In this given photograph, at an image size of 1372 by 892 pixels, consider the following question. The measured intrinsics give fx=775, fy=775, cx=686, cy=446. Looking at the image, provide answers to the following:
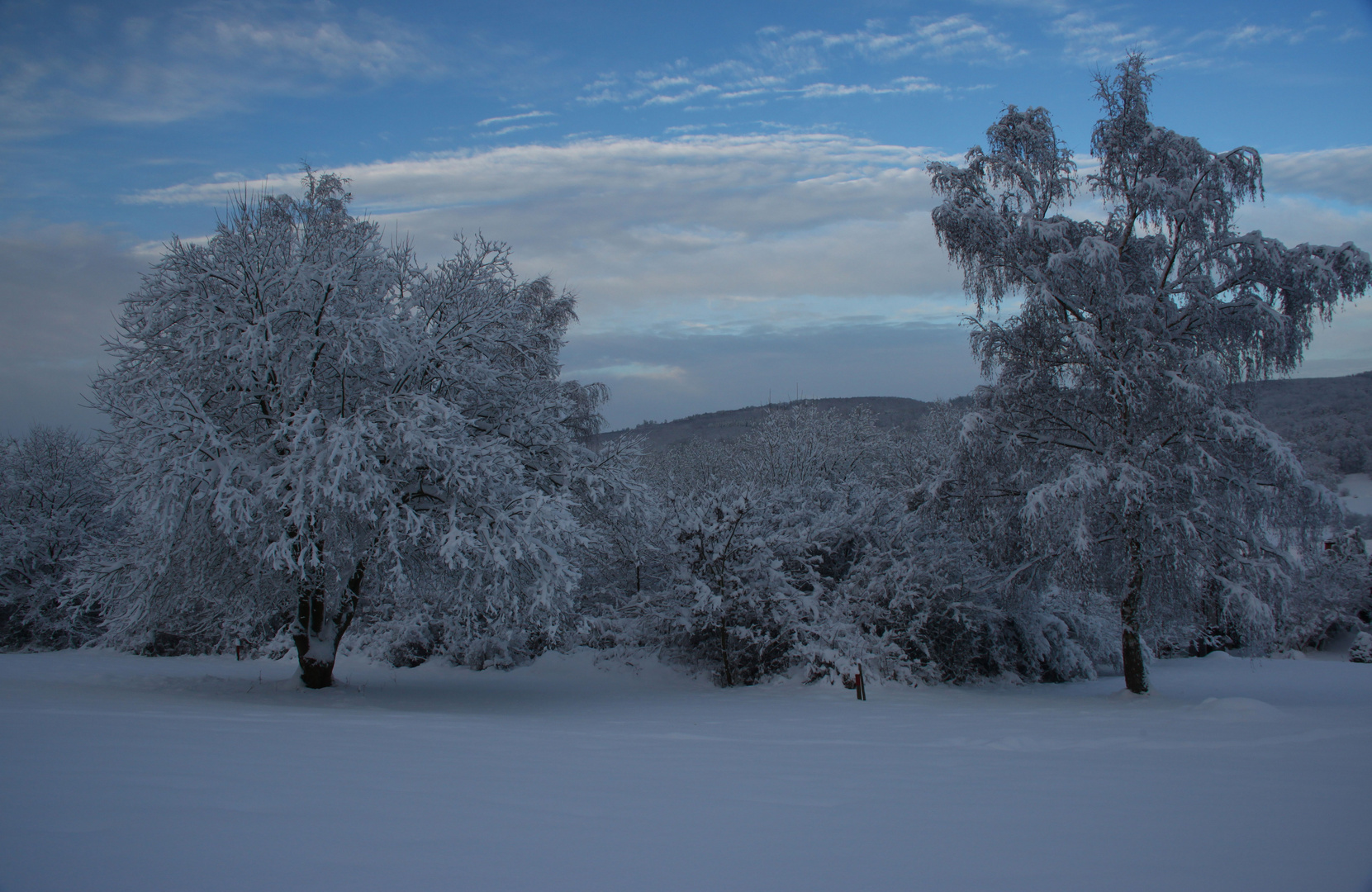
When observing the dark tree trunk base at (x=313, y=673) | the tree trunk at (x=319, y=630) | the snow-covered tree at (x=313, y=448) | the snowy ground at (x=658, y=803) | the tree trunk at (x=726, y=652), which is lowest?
the tree trunk at (x=726, y=652)

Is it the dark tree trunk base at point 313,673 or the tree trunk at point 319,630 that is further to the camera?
the dark tree trunk base at point 313,673

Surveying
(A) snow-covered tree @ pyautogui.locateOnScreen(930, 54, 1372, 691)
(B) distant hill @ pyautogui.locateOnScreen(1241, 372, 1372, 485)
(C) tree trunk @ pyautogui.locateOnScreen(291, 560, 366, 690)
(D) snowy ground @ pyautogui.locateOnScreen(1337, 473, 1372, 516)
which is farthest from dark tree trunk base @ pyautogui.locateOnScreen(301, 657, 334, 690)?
(D) snowy ground @ pyautogui.locateOnScreen(1337, 473, 1372, 516)

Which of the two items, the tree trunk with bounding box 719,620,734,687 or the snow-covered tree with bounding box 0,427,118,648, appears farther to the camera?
the snow-covered tree with bounding box 0,427,118,648

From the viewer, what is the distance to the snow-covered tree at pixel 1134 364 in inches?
484

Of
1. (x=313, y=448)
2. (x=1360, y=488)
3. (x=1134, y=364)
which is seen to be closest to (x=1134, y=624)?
(x=1134, y=364)

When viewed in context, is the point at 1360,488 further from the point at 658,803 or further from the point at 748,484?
the point at 658,803

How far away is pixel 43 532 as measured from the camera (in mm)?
24953

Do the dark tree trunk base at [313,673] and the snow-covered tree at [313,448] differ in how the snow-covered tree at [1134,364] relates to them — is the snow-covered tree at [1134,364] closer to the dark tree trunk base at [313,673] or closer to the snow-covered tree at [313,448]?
the snow-covered tree at [313,448]

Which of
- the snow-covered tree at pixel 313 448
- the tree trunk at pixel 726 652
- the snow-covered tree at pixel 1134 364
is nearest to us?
the snow-covered tree at pixel 313 448

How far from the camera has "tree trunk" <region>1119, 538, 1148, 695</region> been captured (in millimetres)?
12859

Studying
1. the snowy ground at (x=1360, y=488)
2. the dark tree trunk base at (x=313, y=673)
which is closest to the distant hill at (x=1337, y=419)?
the snowy ground at (x=1360, y=488)

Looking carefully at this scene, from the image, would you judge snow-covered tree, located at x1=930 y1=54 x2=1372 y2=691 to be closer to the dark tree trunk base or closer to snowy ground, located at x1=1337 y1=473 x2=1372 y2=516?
the dark tree trunk base

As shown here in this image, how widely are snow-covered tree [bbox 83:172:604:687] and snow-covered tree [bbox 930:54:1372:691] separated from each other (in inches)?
314

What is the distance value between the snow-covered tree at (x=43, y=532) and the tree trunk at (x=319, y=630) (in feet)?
49.1
